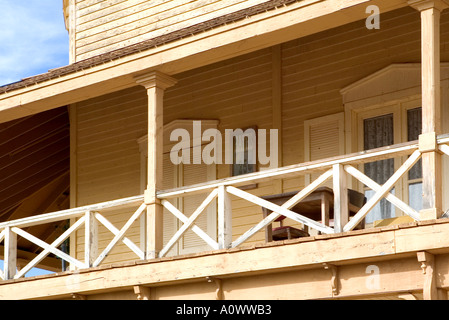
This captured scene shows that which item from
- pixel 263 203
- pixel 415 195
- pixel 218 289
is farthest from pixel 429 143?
pixel 218 289

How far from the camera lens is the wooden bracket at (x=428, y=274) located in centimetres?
956

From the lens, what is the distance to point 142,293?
11.9 meters

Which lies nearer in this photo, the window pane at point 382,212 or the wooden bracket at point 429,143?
the wooden bracket at point 429,143

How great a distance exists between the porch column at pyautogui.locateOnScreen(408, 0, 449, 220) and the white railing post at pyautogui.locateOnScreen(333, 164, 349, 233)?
93 cm

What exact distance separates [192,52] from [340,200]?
3001mm

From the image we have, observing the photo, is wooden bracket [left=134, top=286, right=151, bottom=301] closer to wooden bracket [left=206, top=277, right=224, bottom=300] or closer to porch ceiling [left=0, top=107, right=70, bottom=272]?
wooden bracket [left=206, top=277, right=224, bottom=300]

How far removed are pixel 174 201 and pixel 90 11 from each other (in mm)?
3921

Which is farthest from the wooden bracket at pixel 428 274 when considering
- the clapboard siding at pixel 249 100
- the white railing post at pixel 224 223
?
the clapboard siding at pixel 249 100

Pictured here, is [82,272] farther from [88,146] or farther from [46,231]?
[46,231]

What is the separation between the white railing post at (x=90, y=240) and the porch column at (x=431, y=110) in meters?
4.69

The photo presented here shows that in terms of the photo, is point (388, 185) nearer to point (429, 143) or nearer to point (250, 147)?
point (429, 143)

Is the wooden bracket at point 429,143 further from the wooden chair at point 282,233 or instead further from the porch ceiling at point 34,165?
the porch ceiling at point 34,165
